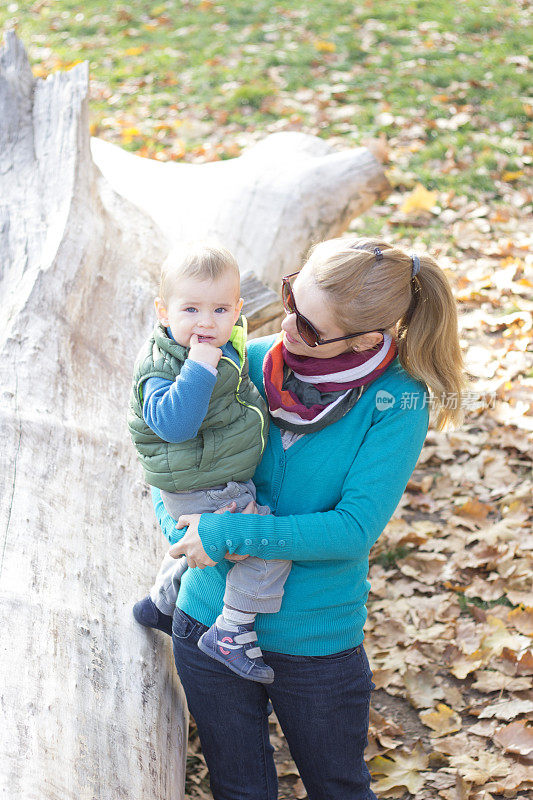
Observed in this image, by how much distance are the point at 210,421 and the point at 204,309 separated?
313mm

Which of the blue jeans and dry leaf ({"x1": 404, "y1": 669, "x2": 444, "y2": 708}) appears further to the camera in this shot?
dry leaf ({"x1": 404, "y1": 669, "x2": 444, "y2": 708})

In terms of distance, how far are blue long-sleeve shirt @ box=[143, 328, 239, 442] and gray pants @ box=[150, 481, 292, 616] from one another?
0.25 m

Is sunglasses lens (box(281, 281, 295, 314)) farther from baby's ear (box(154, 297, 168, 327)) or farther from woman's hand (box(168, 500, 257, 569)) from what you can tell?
woman's hand (box(168, 500, 257, 569))

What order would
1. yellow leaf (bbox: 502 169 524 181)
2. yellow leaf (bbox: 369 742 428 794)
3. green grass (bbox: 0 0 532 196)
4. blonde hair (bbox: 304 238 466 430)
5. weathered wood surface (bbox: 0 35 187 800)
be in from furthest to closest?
green grass (bbox: 0 0 532 196) → yellow leaf (bbox: 502 169 524 181) → yellow leaf (bbox: 369 742 428 794) → blonde hair (bbox: 304 238 466 430) → weathered wood surface (bbox: 0 35 187 800)

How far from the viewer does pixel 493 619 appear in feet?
11.1

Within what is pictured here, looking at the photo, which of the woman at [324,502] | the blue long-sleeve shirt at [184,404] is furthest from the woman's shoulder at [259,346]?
the blue long-sleeve shirt at [184,404]

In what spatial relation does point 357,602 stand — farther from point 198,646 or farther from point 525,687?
point 525,687

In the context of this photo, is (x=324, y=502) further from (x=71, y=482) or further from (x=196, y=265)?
(x=71, y=482)

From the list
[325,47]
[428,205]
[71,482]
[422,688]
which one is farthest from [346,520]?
[325,47]

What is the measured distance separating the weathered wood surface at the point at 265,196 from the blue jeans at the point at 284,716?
6.95ft

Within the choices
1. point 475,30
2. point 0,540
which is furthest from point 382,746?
point 475,30

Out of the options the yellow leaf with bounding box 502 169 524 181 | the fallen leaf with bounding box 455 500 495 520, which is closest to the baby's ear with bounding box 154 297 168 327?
the fallen leaf with bounding box 455 500 495 520

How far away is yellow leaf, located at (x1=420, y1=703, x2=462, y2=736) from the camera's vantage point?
300 centimetres

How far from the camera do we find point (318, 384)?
2264 mm
